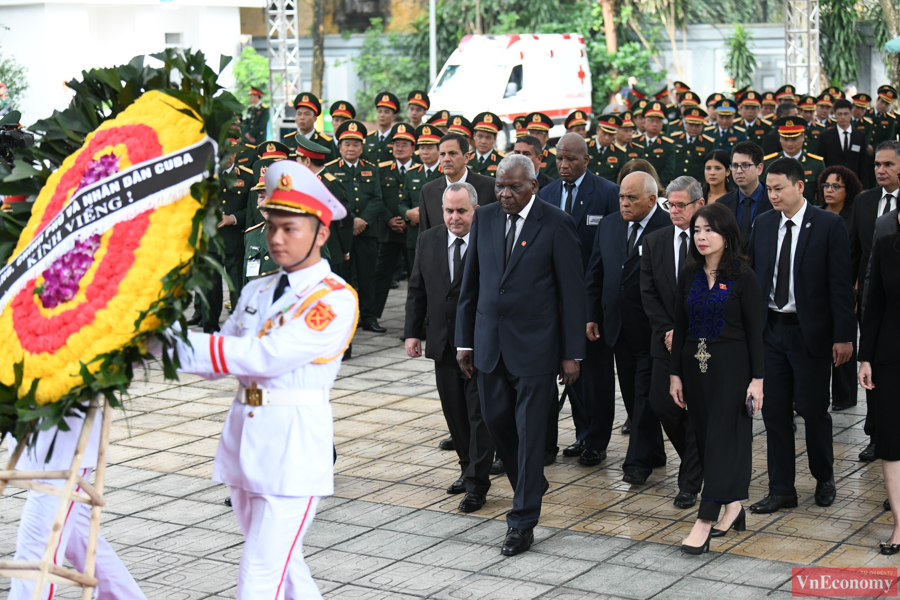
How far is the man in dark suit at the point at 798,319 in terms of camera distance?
6.12 meters

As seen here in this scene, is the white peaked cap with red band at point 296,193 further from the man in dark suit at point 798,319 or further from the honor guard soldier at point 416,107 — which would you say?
the honor guard soldier at point 416,107

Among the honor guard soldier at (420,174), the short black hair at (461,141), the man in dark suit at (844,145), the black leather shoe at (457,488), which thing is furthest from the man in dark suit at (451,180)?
the man in dark suit at (844,145)

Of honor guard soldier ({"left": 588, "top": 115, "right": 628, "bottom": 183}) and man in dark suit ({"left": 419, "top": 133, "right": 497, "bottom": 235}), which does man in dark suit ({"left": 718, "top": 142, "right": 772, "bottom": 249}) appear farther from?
honor guard soldier ({"left": 588, "top": 115, "right": 628, "bottom": 183})

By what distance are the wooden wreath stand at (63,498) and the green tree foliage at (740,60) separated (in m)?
31.6

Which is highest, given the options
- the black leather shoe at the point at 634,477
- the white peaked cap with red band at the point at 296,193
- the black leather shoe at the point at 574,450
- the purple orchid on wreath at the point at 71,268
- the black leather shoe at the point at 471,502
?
the white peaked cap with red band at the point at 296,193

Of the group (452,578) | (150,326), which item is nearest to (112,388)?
(150,326)

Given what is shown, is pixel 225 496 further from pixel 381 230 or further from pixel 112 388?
pixel 381 230

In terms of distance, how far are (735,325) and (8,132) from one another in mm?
3824

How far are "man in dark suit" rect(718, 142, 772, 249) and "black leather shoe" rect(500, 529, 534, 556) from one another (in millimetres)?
2848

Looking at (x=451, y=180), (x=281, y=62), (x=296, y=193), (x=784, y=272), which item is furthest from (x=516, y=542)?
(x=281, y=62)

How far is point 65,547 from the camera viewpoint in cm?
412

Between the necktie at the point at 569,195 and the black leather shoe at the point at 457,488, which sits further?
the necktie at the point at 569,195

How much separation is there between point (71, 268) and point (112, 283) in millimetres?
216

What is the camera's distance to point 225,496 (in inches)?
256
